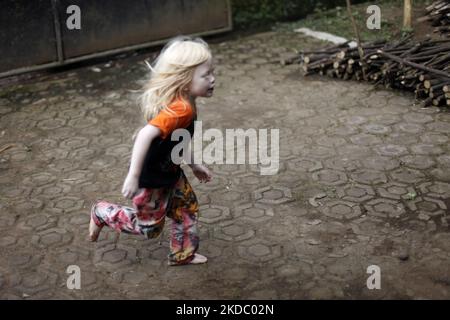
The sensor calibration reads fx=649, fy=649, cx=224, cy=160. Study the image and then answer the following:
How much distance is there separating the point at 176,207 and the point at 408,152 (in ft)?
9.68

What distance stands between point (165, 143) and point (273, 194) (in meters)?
1.87

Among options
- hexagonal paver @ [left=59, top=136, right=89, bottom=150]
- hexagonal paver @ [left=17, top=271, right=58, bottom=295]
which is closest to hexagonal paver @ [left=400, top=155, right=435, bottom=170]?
hexagonal paver @ [left=59, top=136, right=89, bottom=150]

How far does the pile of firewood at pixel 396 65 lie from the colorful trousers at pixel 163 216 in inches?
156

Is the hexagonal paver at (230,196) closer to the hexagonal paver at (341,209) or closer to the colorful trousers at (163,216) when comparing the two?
the hexagonal paver at (341,209)

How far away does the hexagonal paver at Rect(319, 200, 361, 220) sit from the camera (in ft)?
18.5

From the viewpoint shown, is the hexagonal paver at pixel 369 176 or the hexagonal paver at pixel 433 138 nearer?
the hexagonal paver at pixel 369 176

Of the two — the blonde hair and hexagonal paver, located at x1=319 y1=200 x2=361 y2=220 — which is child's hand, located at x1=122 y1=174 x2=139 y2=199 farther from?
A: hexagonal paver, located at x1=319 y1=200 x2=361 y2=220

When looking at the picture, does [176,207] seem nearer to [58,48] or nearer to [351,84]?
[351,84]

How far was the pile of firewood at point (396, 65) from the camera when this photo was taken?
25.1ft

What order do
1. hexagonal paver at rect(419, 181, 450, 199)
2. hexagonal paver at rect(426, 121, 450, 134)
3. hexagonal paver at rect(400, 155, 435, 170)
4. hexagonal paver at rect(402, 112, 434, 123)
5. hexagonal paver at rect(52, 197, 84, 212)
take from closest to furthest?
1. hexagonal paver at rect(419, 181, 450, 199)
2. hexagonal paver at rect(52, 197, 84, 212)
3. hexagonal paver at rect(400, 155, 435, 170)
4. hexagonal paver at rect(426, 121, 450, 134)
5. hexagonal paver at rect(402, 112, 434, 123)

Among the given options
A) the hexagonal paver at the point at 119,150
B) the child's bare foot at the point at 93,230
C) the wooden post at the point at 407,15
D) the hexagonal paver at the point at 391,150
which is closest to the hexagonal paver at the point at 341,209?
the hexagonal paver at the point at 391,150

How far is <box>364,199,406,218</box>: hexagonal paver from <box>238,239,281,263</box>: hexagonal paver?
100 centimetres

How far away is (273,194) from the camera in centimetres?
606

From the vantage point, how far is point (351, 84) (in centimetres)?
853
